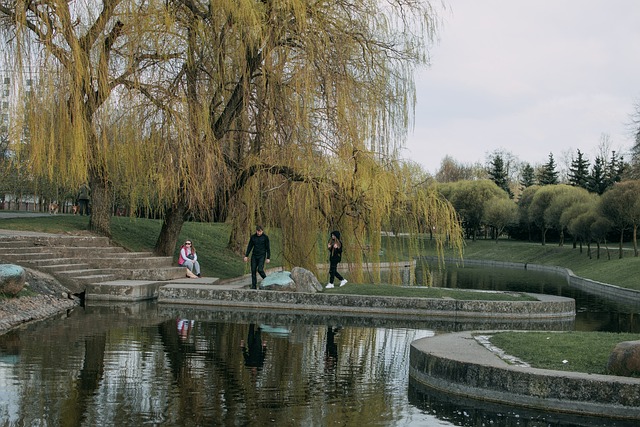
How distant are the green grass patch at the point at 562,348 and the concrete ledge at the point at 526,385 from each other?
1.85ft

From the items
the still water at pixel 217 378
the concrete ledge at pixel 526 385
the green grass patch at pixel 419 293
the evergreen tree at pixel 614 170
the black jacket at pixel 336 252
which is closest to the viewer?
the still water at pixel 217 378

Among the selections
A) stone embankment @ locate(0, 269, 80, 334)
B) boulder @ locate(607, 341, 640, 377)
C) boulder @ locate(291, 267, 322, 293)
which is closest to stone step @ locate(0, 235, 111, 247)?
stone embankment @ locate(0, 269, 80, 334)

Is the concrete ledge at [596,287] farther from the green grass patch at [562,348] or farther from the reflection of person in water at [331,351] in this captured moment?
the green grass patch at [562,348]

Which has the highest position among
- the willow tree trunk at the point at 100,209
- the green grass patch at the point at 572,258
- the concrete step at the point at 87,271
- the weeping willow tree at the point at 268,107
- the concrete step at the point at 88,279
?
the weeping willow tree at the point at 268,107

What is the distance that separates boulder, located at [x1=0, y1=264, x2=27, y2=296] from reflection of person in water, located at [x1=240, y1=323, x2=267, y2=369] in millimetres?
5551

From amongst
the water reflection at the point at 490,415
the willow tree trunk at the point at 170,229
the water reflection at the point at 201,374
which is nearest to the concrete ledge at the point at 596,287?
the willow tree trunk at the point at 170,229

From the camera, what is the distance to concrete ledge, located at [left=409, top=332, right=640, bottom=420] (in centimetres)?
984

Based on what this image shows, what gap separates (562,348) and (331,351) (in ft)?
12.6

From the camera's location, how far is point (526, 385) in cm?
1036

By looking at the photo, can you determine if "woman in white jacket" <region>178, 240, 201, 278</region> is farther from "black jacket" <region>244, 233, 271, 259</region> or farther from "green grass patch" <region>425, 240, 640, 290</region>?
"green grass patch" <region>425, 240, 640, 290</region>

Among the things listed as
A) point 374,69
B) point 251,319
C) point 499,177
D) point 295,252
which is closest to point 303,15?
point 374,69

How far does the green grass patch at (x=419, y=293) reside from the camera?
859 inches

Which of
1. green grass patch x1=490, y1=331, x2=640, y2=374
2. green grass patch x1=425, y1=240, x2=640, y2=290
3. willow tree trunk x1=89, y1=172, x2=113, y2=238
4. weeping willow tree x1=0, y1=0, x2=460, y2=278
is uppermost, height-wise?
weeping willow tree x1=0, y1=0, x2=460, y2=278

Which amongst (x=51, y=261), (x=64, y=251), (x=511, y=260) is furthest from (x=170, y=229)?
(x=511, y=260)
